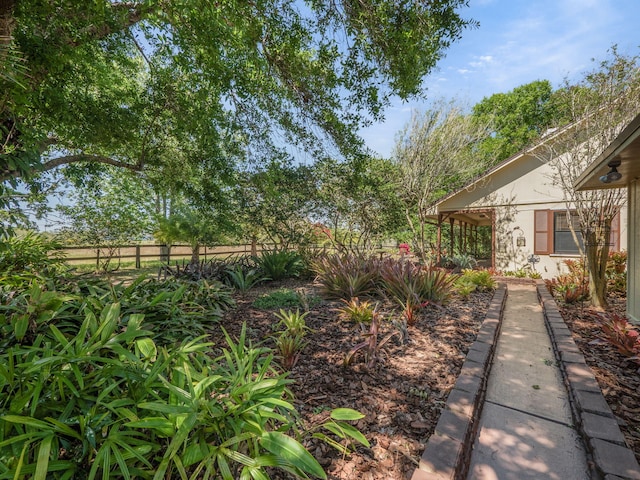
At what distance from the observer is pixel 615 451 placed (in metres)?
1.77

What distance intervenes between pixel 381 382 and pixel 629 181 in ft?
17.1

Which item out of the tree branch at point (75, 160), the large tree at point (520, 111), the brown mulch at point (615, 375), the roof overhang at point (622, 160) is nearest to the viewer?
the brown mulch at point (615, 375)

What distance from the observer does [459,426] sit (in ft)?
6.35

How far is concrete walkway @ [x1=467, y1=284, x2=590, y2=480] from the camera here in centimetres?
179

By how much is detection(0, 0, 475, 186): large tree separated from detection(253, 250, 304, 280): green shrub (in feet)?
8.16

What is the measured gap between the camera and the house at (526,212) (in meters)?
8.66

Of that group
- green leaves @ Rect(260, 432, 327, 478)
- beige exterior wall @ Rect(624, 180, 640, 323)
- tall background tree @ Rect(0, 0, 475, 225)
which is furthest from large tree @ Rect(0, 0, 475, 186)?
beige exterior wall @ Rect(624, 180, 640, 323)

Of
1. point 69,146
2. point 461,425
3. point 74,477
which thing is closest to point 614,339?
point 461,425

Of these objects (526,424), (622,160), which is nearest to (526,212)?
(622,160)

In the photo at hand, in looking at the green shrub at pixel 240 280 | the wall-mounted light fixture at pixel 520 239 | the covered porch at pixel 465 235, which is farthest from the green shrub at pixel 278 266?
the wall-mounted light fixture at pixel 520 239

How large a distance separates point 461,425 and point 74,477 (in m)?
2.14

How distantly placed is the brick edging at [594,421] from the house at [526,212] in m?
6.73

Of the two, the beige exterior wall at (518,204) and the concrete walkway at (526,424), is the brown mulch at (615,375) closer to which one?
the concrete walkway at (526,424)

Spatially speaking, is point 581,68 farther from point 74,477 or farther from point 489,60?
point 74,477
